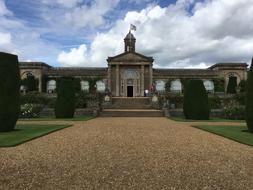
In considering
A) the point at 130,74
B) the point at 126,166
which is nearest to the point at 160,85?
the point at 130,74

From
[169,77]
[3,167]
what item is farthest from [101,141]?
[169,77]

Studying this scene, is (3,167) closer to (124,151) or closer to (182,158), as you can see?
(124,151)

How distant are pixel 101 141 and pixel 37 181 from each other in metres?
4.75

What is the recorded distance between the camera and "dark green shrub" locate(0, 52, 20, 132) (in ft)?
39.9

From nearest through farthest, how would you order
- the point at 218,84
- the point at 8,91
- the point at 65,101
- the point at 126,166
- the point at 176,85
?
the point at 126,166
the point at 8,91
the point at 65,101
the point at 176,85
the point at 218,84

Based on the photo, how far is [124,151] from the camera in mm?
7887

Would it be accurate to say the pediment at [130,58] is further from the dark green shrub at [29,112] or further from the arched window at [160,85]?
the dark green shrub at [29,112]

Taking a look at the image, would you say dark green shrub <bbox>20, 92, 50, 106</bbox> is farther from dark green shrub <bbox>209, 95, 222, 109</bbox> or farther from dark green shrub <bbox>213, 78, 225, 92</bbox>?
dark green shrub <bbox>213, 78, 225, 92</bbox>

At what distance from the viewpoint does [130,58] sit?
4666 centimetres

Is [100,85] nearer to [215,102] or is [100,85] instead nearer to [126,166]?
[215,102]

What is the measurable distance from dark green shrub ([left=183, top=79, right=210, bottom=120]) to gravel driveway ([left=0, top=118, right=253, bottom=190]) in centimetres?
1153

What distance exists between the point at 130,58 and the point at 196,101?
2684 centimetres

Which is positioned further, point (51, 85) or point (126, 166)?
point (51, 85)

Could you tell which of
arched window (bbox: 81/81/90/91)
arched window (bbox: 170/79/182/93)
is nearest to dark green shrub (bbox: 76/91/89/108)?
arched window (bbox: 81/81/90/91)
